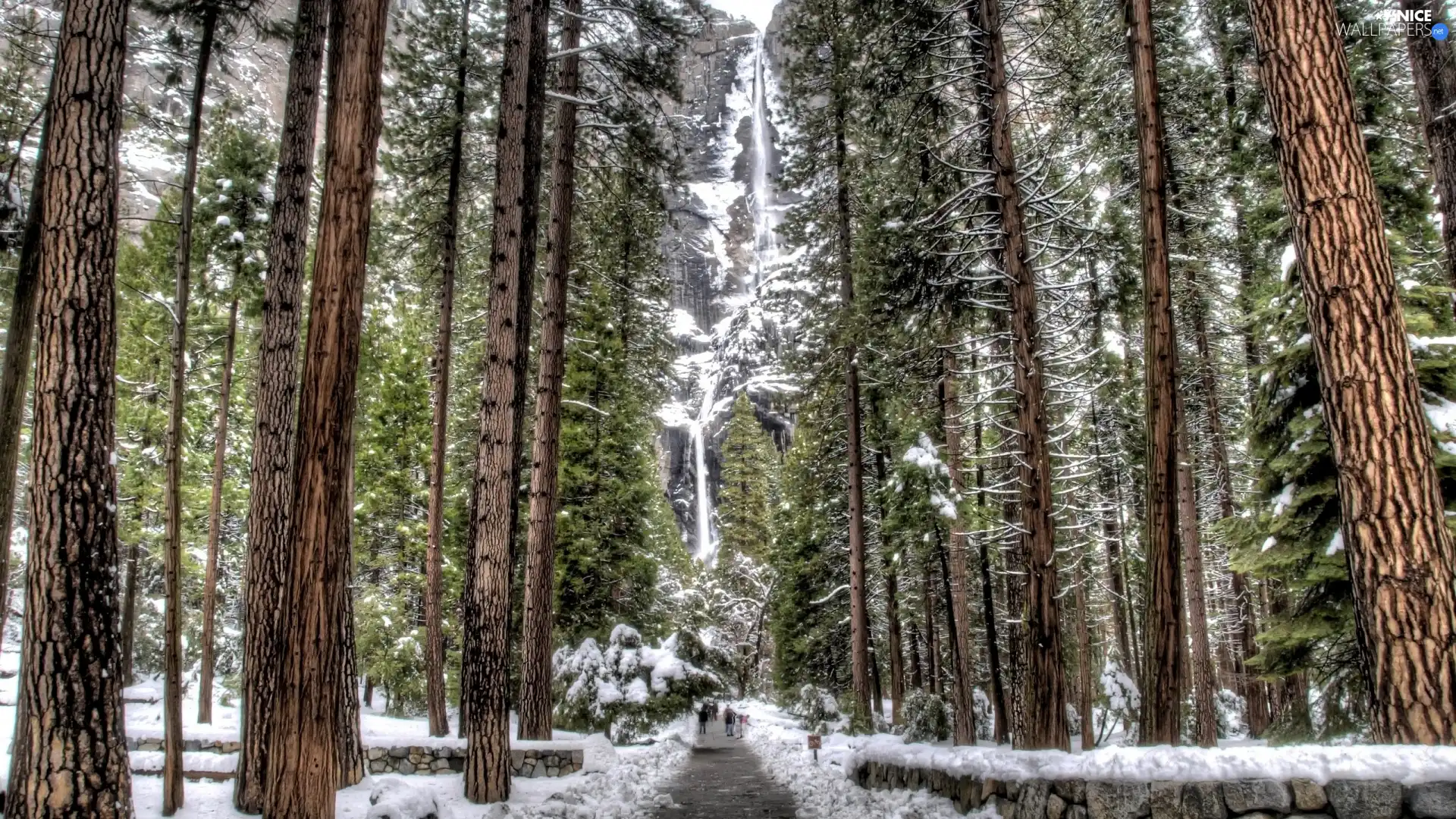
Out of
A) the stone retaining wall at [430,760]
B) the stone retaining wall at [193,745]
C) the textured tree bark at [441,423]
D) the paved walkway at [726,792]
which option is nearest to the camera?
the paved walkway at [726,792]

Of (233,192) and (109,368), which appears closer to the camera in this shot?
(109,368)

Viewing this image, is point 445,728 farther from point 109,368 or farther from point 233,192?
point 109,368

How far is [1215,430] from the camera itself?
13.2 m

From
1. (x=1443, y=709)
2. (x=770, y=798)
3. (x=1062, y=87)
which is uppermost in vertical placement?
(x=1062, y=87)

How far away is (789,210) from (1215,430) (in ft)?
28.1

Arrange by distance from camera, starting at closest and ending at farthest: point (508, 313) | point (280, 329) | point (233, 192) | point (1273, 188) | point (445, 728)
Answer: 1. point (280, 329)
2. point (508, 313)
3. point (1273, 188)
4. point (233, 192)
5. point (445, 728)

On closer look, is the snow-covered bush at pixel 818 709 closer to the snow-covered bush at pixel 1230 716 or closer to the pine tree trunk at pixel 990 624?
the pine tree trunk at pixel 990 624

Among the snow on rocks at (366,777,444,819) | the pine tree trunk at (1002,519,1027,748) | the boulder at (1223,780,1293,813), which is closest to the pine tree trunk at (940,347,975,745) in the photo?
the pine tree trunk at (1002,519,1027,748)

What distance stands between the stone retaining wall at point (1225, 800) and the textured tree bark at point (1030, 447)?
1.45 m

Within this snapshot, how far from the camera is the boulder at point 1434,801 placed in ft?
10.7

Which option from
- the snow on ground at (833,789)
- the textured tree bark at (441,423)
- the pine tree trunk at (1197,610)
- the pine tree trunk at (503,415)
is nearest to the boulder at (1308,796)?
the snow on ground at (833,789)

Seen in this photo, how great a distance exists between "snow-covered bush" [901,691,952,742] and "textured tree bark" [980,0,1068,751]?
4105mm

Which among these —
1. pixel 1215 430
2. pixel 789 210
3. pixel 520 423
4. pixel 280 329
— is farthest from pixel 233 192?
pixel 1215 430

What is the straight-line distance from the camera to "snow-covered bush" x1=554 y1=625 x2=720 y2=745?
14.5 m
